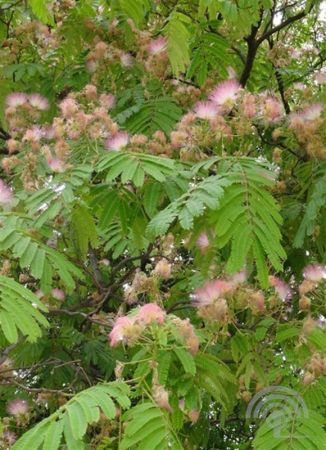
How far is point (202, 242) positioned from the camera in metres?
3.43

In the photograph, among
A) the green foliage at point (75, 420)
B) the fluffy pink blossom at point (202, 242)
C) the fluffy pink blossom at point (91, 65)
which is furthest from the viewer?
the fluffy pink blossom at point (91, 65)

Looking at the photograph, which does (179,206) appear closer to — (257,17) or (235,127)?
(235,127)

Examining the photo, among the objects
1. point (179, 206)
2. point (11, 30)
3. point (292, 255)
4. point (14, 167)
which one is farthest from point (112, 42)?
point (179, 206)

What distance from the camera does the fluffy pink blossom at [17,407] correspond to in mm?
4270

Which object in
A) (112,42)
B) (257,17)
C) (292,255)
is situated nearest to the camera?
(292,255)

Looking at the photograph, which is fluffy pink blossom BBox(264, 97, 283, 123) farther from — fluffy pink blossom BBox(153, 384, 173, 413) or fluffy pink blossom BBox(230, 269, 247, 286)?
fluffy pink blossom BBox(153, 384, 173, 413)

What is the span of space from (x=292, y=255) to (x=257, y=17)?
1.45 metres

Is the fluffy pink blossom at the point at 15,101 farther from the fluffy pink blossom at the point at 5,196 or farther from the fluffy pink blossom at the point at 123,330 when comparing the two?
the fluffy pink blossom at the point at 123,330

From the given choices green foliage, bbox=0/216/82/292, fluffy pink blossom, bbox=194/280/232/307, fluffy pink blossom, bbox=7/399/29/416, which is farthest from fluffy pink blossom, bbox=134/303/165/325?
fluffy pink blossom, bbox=7/399/29/416

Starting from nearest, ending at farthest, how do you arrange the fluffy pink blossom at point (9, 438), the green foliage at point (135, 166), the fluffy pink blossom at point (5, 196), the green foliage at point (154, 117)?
1. the green foliage at point (135, 166)
2. the fluffy pink blossom at point (5, 196)
3. the fluffy pink blossom at point (9, 438)
4. the green foliage at point (154, 117)

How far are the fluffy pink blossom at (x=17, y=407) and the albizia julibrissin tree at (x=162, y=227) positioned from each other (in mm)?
15

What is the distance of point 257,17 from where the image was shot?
4.71 m

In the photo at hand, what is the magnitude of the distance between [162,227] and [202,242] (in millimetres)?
557

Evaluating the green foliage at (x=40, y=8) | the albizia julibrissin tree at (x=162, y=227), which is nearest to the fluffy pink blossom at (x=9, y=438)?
the albizia julibrissin tree at (x=162, y=227)
